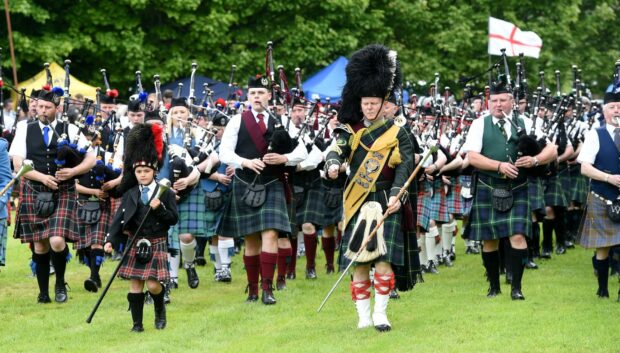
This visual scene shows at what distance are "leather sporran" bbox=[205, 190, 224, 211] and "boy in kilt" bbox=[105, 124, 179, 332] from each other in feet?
9.77

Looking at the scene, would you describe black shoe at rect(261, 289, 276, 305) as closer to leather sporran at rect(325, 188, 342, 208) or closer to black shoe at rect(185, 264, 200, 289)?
black shoe at rect(185, 264, 200, 289)

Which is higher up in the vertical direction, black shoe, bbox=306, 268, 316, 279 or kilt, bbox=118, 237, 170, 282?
kilt, bbox=118, 237, 170, 282

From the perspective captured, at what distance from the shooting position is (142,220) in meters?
8.48

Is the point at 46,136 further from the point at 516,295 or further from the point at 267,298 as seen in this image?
the point at 516,295

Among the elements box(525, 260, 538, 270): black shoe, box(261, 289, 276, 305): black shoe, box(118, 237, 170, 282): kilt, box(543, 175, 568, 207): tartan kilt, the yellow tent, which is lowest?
box(261, 289, 276, 305): black shoe

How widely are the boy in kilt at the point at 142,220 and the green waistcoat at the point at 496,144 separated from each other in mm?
2775

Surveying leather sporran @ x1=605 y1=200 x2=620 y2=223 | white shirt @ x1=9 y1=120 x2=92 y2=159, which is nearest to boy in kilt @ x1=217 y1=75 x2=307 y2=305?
white shirt @ x1=9 y1=120 x2=92 y2=159

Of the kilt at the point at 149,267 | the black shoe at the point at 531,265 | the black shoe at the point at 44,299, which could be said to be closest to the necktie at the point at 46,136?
the black shoe at the point at 44,299

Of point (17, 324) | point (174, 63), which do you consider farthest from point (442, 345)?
point (174, 63)

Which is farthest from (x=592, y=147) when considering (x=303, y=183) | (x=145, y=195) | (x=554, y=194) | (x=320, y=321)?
(x=554, y=194)

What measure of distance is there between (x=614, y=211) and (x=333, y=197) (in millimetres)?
3518

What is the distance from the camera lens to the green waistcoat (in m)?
9.91

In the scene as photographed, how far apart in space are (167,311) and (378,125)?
2.46 metres

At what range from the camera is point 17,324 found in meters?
9.12
